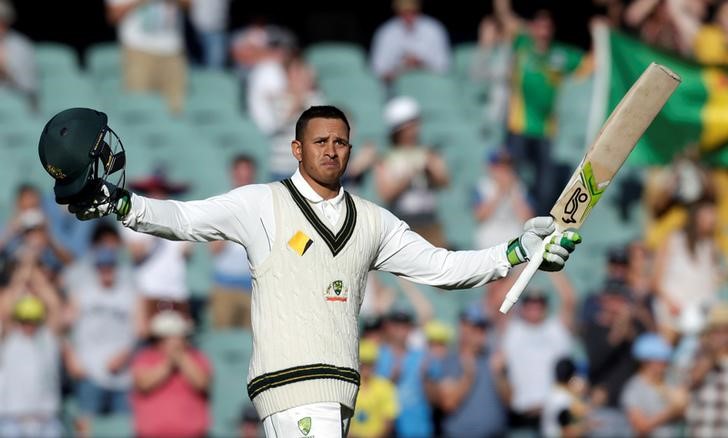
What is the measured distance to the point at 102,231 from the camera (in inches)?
488

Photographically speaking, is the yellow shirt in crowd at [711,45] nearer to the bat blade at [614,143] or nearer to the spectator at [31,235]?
the spectator at [31,235]

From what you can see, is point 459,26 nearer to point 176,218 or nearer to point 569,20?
point 569,20

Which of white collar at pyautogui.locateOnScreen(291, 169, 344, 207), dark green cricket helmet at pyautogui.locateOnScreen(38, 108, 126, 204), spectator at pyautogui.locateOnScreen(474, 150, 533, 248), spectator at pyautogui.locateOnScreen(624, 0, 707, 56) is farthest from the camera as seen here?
spectator at pyautogui.locateOnScreen(624, 0, 707, 56)

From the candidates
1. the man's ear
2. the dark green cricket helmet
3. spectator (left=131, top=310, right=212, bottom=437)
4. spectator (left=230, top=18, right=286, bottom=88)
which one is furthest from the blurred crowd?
the dark green cricket helmet

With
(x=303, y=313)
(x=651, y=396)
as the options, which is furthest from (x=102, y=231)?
(x=303, y=313)

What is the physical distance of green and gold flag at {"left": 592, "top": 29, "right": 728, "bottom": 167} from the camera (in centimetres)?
1365

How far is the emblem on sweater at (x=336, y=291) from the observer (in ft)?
21.7

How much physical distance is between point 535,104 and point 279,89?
249cm

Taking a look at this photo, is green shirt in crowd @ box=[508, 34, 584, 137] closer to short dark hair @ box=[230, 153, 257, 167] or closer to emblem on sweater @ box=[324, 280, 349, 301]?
short dark hair @ box=[230, 153, 257, 167]

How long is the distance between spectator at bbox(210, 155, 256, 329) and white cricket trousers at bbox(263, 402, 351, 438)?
238 inches

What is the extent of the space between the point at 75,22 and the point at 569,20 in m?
5.70

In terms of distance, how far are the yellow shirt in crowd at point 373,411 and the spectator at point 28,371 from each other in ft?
7.41

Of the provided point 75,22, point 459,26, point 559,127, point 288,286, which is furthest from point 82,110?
point 459,26

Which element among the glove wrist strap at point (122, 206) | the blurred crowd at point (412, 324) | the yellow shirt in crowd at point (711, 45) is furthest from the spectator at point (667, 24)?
the glove wrist strap at point (122, 206)
